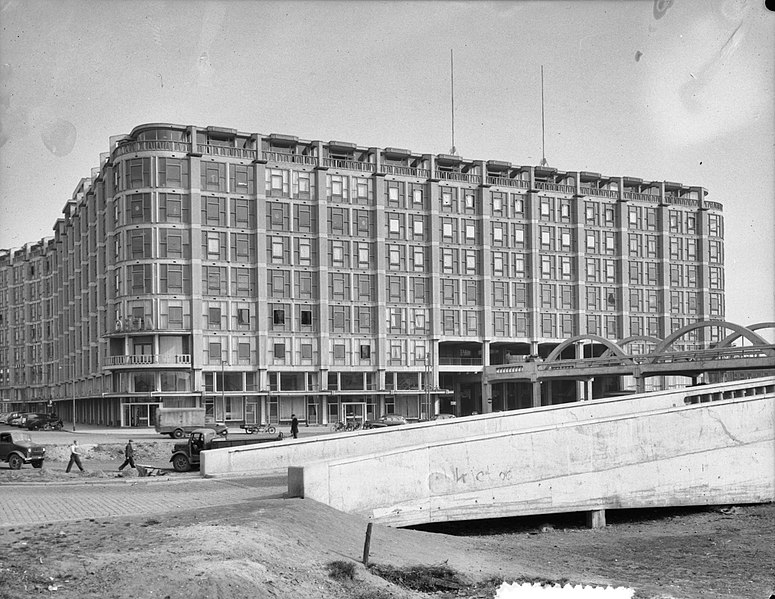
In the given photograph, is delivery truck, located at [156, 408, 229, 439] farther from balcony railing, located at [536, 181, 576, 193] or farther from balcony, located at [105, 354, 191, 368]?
balcony railing, located at [536, 181, 576, 193]

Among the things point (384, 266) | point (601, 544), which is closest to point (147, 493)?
point (601, 544)

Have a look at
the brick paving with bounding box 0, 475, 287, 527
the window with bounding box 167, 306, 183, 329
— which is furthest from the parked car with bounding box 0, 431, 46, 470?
the window with bounding box 167, 306, 183, 329

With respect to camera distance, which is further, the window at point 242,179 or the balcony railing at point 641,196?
the balcony railing at point 641,196

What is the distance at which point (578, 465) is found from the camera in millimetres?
28188

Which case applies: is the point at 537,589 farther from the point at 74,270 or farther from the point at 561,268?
the point at 74,270

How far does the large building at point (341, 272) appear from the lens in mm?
81250

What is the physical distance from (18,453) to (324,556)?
2583 centimetres

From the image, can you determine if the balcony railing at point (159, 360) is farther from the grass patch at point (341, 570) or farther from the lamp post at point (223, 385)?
the grass patch at point (341, 570)

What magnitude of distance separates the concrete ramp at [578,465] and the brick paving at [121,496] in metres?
2.75

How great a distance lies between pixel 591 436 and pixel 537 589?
1279 centimetres

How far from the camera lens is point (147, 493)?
84.9 ft

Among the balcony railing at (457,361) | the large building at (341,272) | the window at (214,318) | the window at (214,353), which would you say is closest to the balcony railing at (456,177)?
the large building at (341,272)

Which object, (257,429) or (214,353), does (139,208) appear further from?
(257,429)

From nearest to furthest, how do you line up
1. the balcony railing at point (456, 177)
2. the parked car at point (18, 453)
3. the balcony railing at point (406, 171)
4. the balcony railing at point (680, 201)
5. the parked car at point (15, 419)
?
the parked car at point (18, 453) < the parked car at point (15, 419) < the balcony railing at point (406, 171) < the balcony railing at point (456, 177) < the balcony railing at point (680, 201)
